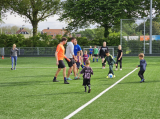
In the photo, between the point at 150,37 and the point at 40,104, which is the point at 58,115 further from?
the point at 150,37

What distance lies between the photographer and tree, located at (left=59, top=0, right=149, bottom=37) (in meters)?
42.5

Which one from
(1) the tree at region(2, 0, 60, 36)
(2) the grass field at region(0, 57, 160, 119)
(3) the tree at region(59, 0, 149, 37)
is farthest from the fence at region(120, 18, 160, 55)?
(2) the grass field at region(0, 57, 160, 119)

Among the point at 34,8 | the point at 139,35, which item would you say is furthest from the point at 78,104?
the point at 34,8

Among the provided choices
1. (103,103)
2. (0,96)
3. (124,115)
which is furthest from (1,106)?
(124,115)

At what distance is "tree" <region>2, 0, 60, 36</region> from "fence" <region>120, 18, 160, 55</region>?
794 inches

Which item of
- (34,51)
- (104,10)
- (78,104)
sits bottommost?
(78,104)

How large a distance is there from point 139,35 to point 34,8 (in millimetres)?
23043

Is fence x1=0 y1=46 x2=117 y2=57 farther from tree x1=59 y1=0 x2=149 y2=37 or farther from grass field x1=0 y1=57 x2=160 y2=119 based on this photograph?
grass field x1=0 y1=57 x2=160 y2=119

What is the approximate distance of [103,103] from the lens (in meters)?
7.09

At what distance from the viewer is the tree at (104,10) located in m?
42.5

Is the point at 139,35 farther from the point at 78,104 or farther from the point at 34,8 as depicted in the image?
the point at 78,104

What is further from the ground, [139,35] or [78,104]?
[139,35]

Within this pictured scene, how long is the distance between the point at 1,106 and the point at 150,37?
29778 millimetres

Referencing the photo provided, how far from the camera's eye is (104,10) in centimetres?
4344
